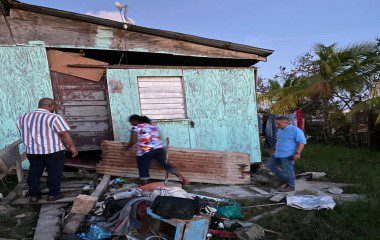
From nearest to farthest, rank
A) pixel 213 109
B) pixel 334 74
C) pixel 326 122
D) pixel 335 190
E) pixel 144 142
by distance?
pixel 144 142 → pixel 335 190 → pixel 213 109 → pixel 334 74 → pixel 326 122

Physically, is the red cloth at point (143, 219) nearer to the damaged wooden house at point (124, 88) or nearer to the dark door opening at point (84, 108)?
the damaged wooden house at point (124, 88)

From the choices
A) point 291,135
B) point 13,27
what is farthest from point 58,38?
point 291,135

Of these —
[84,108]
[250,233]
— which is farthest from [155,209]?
[84,108]

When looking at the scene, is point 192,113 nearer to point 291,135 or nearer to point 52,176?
point 291,135

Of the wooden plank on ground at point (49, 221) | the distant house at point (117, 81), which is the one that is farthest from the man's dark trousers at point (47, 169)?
the distant house at point (117, 81)

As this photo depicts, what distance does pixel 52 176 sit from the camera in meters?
5.68

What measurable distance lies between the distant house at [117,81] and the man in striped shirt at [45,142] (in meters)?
2.44

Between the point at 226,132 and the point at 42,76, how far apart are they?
172 inches

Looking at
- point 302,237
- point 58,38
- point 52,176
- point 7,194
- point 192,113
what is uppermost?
point 58,38

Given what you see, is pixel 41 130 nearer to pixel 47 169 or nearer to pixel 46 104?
pixel 46 104

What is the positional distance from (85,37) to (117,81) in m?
1.20

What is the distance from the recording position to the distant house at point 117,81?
25.5ft

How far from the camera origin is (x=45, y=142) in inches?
218

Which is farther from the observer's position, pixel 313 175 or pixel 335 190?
pixel 313 175
